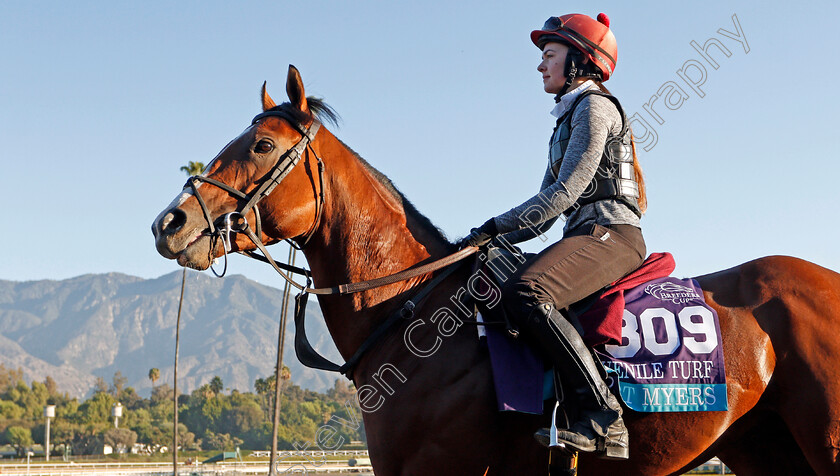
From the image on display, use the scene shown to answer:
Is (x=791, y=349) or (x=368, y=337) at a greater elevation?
(x=368, y=337)

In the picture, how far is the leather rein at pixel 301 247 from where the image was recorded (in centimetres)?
469

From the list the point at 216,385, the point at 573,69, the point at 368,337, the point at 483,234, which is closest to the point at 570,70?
the point at 573,69

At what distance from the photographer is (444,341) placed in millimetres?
Answer: 4738

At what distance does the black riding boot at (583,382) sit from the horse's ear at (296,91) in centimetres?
217

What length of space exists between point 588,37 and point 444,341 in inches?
93.5

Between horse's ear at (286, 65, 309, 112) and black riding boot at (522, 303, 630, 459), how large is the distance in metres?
2.17

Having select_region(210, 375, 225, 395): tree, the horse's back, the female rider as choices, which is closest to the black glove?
the female rider

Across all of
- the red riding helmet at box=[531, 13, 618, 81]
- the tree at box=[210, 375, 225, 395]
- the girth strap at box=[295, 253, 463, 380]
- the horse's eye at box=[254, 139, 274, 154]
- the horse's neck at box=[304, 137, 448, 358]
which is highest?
the tree at box=[210, 375, 225, 395]

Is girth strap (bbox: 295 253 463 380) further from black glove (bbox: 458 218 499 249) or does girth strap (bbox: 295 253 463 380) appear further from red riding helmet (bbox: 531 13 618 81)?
red riding helmet (bbox: 531 13 618 81)

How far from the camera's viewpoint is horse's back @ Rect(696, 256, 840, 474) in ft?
15.0

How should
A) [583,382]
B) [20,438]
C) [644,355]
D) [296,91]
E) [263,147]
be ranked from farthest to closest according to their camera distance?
[20,438], [296,91], [263,147], [644,355], [583,382]

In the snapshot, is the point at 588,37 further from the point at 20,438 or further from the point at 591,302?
the point at 20,438

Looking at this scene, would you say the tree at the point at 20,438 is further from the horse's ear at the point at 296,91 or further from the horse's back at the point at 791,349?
the horse's back at the point at 791,349

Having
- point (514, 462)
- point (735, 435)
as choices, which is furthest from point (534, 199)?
point (735, 435)
